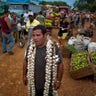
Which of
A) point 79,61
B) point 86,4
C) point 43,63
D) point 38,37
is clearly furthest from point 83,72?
point 86,4

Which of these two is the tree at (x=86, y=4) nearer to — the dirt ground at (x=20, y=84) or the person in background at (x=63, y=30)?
the person in background at (x=63, y=30)

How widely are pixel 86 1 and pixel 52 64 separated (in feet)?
195

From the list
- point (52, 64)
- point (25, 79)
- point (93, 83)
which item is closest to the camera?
point (52, 64)

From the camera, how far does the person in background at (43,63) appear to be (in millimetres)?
5016

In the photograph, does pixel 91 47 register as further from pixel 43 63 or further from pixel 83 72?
→ pixel 43 63

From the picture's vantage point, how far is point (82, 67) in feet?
29.7

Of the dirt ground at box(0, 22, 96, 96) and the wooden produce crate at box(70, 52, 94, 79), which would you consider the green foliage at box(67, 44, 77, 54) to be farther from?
the wooden produce crate at box(70, 52, 94, 79)

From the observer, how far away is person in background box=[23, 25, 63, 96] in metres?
5.02

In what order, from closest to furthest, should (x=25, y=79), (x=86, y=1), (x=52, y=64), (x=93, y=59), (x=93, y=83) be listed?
(x=52, y=64) < (x=25, y=79) < (x=93, y=83) < (x=93, y=59) < (x=86, y=1)

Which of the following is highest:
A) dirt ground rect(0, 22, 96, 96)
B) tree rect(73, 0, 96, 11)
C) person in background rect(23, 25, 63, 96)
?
person in background rect(23, 25, 63, 96)

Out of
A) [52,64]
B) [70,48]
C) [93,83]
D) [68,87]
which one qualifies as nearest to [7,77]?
[68,87]

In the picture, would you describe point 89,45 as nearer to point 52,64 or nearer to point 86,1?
point 52,64

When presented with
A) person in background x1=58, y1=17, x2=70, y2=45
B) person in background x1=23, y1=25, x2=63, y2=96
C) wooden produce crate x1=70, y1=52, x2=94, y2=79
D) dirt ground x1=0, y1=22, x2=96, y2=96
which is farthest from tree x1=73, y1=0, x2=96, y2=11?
person in background x1=23, y1=25, x2=63, y2=96

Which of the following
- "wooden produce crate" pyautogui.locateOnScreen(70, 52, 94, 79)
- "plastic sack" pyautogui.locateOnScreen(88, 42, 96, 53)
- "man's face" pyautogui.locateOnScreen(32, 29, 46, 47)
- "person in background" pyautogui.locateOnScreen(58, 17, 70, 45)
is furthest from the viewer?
"person in background" pyautogui.locateOnScreen(58, 17, 70, 45)
